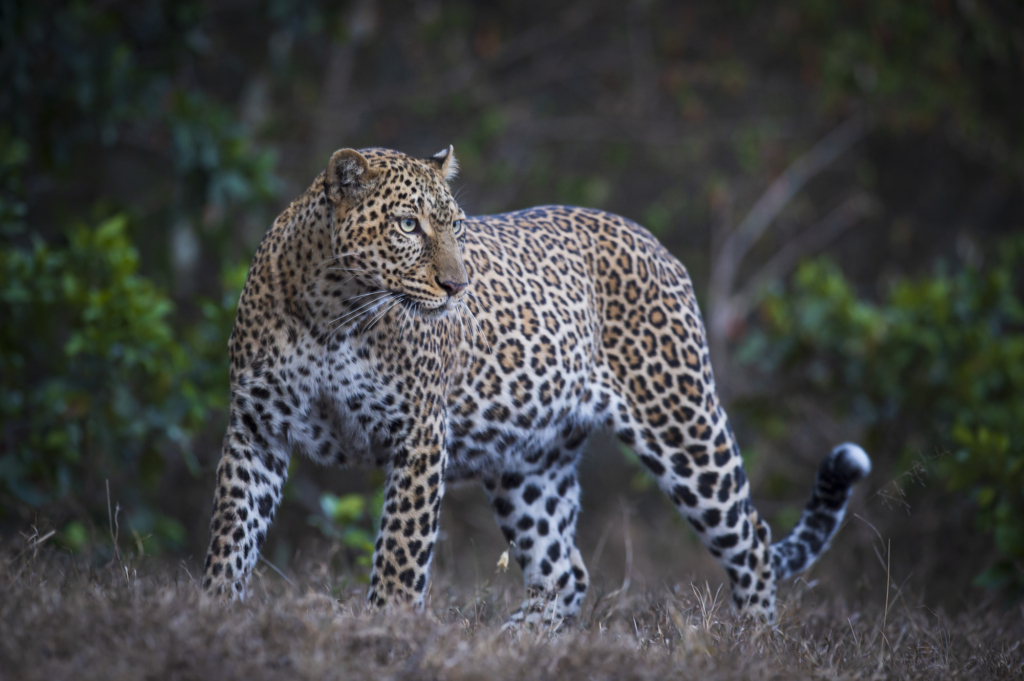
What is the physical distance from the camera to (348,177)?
13.2ft

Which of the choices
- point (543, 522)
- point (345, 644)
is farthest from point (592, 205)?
point (345, 644)

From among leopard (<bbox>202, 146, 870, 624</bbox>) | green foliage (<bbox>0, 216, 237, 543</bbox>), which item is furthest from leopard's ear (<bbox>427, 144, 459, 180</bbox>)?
green foliage (<bbox>0, 216, 237, 543</bbox>)

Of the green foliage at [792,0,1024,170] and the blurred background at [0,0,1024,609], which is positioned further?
the green foliage at [792,0,1024,170]

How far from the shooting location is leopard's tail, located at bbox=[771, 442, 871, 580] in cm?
539

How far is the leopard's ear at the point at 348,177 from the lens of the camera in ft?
13.1

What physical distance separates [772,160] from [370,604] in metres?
9.27

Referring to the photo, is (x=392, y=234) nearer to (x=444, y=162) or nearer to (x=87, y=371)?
(x=444, y=162)

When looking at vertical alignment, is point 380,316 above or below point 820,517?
above

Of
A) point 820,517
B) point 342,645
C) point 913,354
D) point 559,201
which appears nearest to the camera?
point 342,645

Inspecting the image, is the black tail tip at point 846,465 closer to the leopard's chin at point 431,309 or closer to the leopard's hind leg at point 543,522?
A: the leopard's hind leg at point 543,522

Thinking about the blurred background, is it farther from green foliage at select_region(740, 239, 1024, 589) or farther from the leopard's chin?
the leopard's chin

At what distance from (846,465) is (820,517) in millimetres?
393

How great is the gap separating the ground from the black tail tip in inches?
41.2

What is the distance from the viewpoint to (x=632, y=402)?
5215mm
